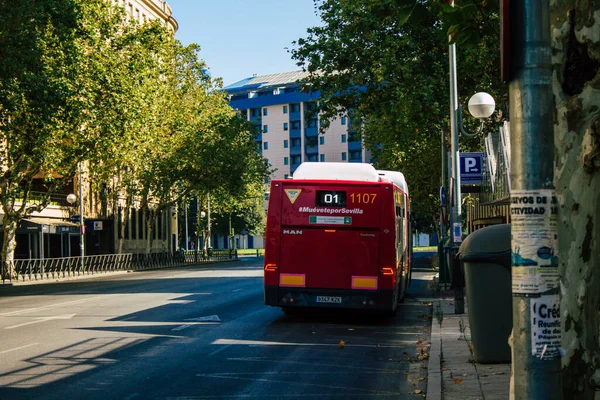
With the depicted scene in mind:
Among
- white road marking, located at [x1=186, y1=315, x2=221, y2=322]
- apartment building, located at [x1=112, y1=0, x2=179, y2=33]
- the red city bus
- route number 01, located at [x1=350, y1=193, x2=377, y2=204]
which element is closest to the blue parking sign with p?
the red city bus

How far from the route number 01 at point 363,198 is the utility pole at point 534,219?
512 inches

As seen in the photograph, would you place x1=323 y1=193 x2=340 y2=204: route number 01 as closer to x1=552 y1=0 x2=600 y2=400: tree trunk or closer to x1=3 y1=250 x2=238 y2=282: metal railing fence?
x1=552 y1=0 x2=600 y2=400: tree trunk

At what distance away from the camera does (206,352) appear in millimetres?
12984

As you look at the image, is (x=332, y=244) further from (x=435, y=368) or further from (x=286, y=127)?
(x=286, y=127)

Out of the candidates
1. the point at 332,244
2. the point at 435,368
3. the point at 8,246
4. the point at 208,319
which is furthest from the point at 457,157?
the point at 8,246

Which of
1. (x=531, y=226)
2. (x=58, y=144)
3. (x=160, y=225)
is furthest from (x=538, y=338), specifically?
(x=160, y=225)

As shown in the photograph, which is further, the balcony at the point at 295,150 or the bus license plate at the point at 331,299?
the balcony at the point at 295,150

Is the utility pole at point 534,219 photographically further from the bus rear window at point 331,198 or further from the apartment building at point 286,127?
the apartment building at point 286,127

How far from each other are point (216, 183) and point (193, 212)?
50.4m

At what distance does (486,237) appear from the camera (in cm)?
1150

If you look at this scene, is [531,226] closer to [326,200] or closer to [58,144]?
[326,200]

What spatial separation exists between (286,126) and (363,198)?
13057 centimetres

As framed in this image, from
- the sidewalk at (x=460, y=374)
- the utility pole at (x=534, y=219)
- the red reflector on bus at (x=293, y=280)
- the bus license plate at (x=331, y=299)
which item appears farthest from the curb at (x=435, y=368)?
the utility pole at (x=534, y=219)

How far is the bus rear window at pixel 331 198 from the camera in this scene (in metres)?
17.5
